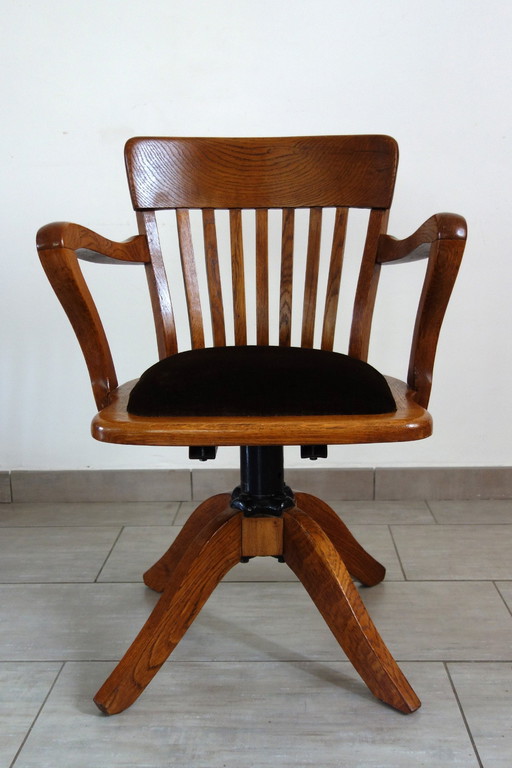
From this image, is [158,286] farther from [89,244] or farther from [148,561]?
[148,561]

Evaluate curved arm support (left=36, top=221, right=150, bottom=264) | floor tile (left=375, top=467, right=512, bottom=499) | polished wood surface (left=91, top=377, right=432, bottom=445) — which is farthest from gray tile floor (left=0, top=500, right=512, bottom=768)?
curved arm support (left=36, top=221, right=150, bottom=264)

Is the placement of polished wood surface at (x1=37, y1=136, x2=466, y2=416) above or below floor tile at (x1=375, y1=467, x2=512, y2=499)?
above

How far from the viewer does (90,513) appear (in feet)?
5.66

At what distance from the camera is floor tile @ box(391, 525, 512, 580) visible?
1399 millimetres

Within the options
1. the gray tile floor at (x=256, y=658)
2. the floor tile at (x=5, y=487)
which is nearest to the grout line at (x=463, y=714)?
the gray tile floor at (x=256, y=658)

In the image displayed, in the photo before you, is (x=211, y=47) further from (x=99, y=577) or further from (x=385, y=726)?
(x=385, y=726)

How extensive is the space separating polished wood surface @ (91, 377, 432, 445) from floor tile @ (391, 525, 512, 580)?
629 millimetres

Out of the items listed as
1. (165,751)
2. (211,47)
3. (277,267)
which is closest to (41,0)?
(211,47)

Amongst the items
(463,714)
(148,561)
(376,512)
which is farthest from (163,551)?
(463,714)

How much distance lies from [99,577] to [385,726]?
2.09 ft

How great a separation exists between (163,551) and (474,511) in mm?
691

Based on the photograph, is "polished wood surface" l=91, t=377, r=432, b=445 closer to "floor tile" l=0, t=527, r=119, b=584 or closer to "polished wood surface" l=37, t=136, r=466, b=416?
"polished wood surface" l=37, t=136, r=466, b=416

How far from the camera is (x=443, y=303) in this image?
0.90m

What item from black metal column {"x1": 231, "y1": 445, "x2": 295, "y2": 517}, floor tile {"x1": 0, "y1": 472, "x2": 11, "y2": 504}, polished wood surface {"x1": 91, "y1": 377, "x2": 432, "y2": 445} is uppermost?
polished wood surface {"x1": 91, "y1": 377, "x2": 432, "y2": 445}
